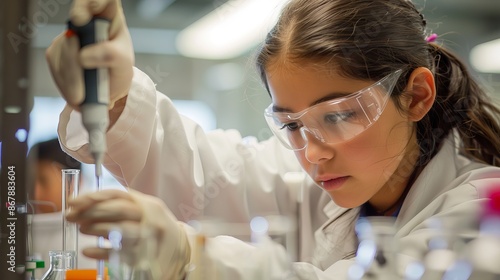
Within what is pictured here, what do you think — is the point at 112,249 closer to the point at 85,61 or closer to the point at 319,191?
the point at 85,61

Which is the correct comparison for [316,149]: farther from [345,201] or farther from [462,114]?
[462,114]

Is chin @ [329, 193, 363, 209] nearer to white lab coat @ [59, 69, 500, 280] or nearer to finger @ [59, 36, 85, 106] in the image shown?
white lab coat @ [59, 69, 500, 280]

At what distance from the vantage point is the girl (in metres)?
0.70

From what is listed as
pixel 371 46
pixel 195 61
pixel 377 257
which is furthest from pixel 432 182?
pixel 195 61

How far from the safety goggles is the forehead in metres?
0.01

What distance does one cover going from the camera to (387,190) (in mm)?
1053

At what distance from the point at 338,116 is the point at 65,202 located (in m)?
0.40

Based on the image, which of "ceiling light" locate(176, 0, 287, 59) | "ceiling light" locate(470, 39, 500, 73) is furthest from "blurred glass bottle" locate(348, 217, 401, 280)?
"ceiling light" locate(470, 39, 500, 73)

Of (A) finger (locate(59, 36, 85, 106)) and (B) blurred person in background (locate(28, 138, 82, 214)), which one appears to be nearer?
(A) finger (locate(59, 36, 85, 106))

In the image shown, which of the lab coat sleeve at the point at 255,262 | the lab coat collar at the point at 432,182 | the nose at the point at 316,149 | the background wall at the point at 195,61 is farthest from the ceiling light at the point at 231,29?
the lab coat sleeve at the point at 255,262

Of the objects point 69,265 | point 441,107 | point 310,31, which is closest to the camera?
point 69,265

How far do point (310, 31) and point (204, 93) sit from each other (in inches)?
29.5

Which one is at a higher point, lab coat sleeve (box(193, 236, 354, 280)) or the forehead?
the forehead

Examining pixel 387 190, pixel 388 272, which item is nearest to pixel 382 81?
pixel 387 190
